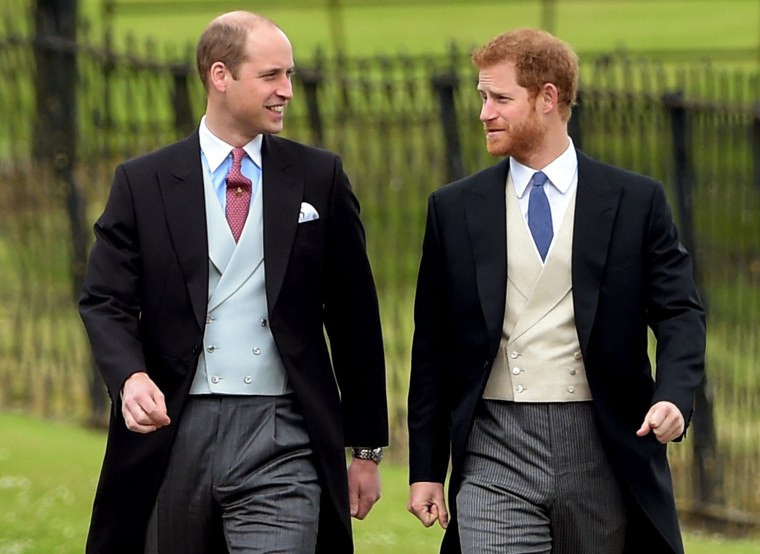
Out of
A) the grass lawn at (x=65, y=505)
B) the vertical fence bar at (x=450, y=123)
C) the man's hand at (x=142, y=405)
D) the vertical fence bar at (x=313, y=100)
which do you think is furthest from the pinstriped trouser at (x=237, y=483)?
the vertical fence bar at (x=313, y=100)

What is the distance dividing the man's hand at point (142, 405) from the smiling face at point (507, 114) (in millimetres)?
1033

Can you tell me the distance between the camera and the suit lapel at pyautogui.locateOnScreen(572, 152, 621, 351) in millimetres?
4715

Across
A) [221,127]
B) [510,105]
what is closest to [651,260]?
[510,105]

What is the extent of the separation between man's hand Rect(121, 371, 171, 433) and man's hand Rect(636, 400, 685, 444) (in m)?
1.13

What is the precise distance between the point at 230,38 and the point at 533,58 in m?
0.78

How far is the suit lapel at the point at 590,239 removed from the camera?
4.71 metres

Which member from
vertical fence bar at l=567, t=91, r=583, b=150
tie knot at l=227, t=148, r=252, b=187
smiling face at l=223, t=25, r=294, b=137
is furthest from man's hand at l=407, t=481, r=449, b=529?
vertical fence bar at l=567, t=91, r=583, b=150

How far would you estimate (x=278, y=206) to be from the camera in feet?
16.0

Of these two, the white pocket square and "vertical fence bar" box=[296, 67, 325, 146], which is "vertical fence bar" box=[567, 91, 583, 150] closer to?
"vertical fence bar" box=[296, 67, 325, 146]

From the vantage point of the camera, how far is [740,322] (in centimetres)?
952

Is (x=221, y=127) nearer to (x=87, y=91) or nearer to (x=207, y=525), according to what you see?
(x=207, y=525)

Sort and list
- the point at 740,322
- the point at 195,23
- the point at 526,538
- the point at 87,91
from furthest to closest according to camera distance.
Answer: the point at 195,23, the point at 87,91, the point at 740,322, the point at 526,538

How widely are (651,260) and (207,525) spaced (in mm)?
1299

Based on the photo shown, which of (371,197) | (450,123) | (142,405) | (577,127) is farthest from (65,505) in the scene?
(142,405)
